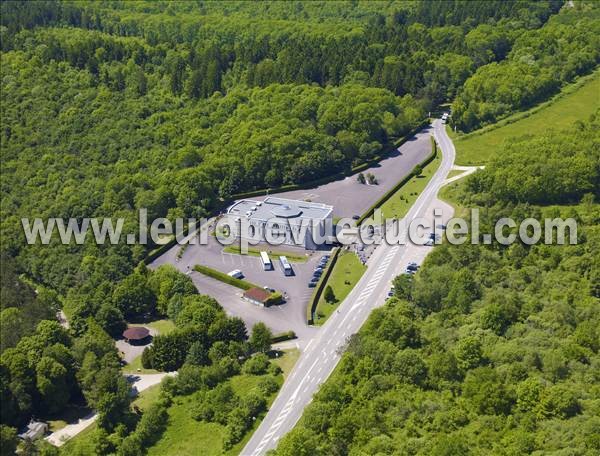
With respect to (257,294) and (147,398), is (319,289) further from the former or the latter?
(147,398)

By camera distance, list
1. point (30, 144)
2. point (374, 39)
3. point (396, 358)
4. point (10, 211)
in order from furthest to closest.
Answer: point (374, 39), point (30, 144), point (10, 211), point (396, 358)

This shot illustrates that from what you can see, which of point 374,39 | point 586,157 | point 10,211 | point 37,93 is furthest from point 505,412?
point 374,39

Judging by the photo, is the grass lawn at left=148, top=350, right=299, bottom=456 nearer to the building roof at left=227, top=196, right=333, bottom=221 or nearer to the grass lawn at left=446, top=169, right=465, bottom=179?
the building roof at left=227, top=196, right=333, bottom=221

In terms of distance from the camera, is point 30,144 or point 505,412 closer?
point 505,412

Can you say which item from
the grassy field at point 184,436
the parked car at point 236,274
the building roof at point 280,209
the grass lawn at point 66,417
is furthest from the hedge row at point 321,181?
the grass lawn at point 66,417

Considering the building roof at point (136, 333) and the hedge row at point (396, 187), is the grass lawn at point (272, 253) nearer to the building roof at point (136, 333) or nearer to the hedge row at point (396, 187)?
the hedge row at point (396, 187)

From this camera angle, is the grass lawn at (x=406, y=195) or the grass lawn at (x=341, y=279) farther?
the grass lawn at (x=406, y=195)

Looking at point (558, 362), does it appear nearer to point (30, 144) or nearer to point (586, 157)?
point (586, 157)

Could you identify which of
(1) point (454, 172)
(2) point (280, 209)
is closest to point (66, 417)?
(2) point (280, 209)
